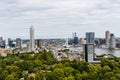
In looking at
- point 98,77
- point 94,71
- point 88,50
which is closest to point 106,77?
point 98,77

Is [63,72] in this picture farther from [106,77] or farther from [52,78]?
[106,77]

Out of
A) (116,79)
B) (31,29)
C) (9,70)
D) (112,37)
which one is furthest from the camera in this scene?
(112,37)

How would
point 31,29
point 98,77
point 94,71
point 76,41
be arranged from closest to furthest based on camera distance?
1. point 98,77
2. point 94,71
3. point 31,29
4. point 76,41

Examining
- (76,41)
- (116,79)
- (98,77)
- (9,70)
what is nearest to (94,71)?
(98,77)

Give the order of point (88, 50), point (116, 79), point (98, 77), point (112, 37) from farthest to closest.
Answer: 1. point (112, 37)
2. point (88, 50)
3. point (98, 77)
4. point (116, 79)

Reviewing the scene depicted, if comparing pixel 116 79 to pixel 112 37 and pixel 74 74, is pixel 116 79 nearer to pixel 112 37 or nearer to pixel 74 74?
pixel 74 74

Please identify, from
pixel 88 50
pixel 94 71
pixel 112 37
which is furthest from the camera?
pixel 112 37

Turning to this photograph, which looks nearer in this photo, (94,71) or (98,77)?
(98,77)

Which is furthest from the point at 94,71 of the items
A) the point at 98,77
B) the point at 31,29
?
the point at 31,29

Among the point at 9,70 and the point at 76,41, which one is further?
the point at 76,41
